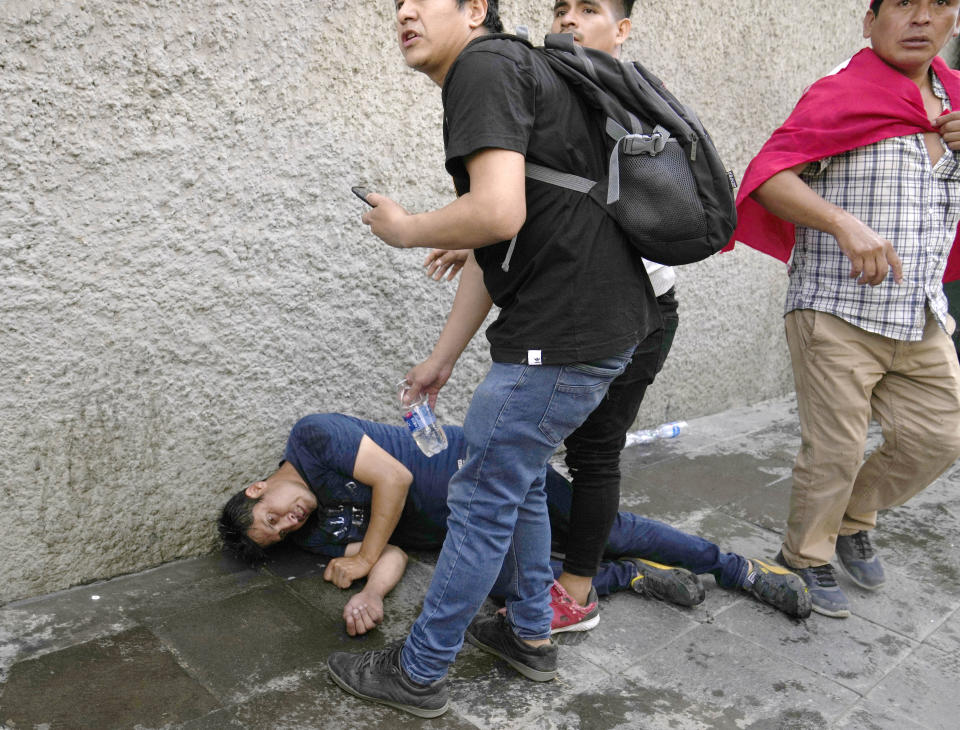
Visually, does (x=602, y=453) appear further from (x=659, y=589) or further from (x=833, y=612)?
(x=833, y=612)

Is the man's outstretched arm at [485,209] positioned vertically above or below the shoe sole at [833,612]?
above

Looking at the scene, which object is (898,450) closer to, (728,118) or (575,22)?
(575,22)

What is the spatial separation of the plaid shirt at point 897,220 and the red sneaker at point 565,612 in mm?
1218

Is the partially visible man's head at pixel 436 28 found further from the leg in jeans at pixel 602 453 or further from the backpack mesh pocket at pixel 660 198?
the leg in jeans at pixel 602 453

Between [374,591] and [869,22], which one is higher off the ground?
[869,22]

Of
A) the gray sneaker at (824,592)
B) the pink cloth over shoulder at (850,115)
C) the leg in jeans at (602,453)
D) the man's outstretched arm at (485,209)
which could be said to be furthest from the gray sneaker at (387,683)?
the pink cloth over shoulder at (850,115)

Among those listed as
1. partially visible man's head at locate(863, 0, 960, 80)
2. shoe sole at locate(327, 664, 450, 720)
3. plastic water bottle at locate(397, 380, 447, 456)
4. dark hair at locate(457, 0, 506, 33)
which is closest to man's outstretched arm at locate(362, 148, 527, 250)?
dark hair at locate(457, 0, 506, 33)

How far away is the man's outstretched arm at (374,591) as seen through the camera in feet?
8.41

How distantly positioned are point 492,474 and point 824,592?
4.80 ft

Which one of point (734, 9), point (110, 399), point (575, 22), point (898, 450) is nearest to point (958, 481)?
point (898, 450)

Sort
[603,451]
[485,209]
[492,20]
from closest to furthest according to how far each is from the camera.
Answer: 1. [485,209]
2. [492,20]
3. [603,451]

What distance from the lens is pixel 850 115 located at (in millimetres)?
2686

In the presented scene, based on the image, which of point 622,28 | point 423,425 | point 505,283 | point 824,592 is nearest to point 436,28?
point 505,283

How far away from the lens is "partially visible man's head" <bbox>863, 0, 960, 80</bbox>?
2629mm
